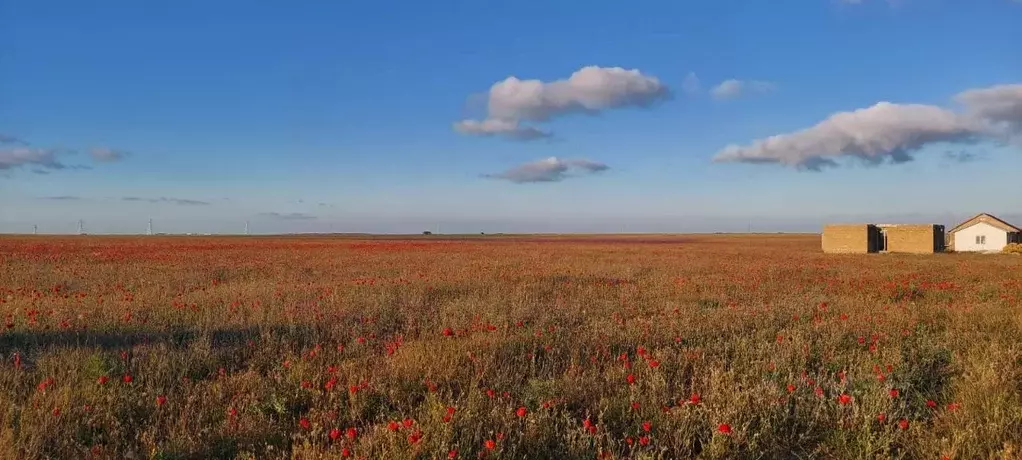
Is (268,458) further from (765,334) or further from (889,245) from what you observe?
(889,245)

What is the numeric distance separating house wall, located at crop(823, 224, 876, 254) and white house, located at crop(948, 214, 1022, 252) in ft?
37.6

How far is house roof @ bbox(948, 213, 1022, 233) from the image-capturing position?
1969 inches

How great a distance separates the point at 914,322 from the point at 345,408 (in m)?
9.51

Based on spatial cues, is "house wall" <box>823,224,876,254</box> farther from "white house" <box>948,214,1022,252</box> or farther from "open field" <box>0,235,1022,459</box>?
"open field" <box>0,235,1022,459</box>

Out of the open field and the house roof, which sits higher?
the house roof

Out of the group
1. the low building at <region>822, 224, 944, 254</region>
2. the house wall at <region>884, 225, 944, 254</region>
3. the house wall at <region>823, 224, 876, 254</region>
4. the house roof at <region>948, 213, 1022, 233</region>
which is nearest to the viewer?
the house wall at <region>884, 225, 944, 254</region>

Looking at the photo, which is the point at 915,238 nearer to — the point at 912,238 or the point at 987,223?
the point at 912,238

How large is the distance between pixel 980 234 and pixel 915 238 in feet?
34.2

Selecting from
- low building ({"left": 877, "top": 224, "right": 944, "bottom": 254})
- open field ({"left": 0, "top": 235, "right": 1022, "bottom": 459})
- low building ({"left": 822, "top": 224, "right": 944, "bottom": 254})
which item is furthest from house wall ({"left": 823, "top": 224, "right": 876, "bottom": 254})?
open field ({"left": 0, "top": 235, "right": 1022, "bottom": 459})

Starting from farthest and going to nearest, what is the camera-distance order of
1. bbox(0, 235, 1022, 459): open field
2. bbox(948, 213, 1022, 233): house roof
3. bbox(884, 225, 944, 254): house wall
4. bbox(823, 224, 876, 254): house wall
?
1. bbox(948, 213, 1022, 233): house roof
2. bbox(823, 224, 876, 254): house wall
3. bbox(884, 225, 944, 254): house wall
4. bbox(0, 235, 1022, 459): open field

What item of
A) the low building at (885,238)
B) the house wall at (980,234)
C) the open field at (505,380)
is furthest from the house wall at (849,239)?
the open field at (505,380)

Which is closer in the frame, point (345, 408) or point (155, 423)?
point (155, 423)

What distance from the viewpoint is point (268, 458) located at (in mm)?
4219

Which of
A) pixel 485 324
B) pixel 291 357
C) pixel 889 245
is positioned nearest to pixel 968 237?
pixel 889 245
